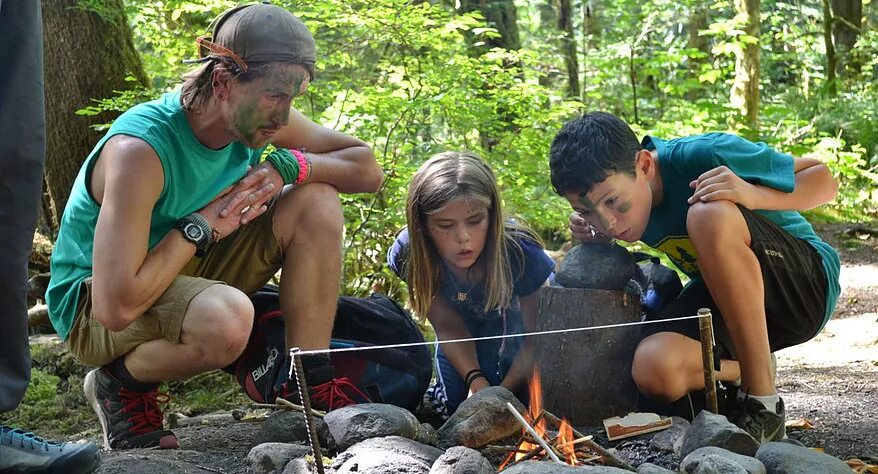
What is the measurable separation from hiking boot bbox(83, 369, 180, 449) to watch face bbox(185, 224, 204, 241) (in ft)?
2.18

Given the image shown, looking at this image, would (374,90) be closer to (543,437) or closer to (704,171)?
(704,171)

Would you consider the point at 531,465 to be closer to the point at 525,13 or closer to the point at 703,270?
the point at 703,270

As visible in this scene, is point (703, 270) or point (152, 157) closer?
point (152, 157)

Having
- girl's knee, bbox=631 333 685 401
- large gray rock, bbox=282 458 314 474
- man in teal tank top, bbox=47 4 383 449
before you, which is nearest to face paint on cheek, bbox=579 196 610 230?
girl's knee, bbox=631 333 685 401

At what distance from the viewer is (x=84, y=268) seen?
338cm

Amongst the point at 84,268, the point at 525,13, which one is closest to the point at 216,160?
the point at 84,268

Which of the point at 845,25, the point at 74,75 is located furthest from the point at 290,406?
the point at 845,25

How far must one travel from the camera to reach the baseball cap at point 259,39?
321cm

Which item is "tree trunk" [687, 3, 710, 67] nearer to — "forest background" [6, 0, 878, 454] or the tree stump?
"forest background" [6, 0, 878, 454]

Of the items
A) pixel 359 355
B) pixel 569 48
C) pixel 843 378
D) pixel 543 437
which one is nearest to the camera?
pixel 543 437

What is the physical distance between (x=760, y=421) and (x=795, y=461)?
691 millimetres

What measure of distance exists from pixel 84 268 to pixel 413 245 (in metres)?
1.32

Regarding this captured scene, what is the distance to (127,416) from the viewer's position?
11.1 feet

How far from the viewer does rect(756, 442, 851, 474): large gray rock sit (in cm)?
255
